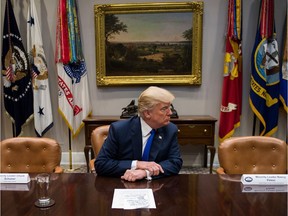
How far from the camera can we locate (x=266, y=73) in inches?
134

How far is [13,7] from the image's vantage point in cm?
373

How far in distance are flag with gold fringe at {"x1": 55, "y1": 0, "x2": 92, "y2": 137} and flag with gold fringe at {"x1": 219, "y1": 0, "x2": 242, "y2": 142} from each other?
194 cm

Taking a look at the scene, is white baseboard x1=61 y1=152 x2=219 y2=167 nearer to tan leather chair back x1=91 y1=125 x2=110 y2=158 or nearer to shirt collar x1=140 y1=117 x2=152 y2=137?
tan leather chair back x1=91 y1=125 x2=110 y2=158

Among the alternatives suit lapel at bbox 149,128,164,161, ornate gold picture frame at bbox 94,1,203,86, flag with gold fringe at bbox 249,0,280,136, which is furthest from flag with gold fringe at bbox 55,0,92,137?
flag with gold fringe at bbox 249,0,280,136

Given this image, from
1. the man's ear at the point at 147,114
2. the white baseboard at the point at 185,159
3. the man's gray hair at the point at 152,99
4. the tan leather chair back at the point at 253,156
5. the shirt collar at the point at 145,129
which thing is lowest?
the white baseboard at the point at 185,159

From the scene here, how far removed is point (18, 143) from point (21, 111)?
186 cm

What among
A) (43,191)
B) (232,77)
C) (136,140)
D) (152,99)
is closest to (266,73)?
(232,77)

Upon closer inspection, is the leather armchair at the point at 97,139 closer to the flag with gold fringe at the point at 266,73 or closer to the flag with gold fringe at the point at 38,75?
the flag with gold fringe at the point at 38,75

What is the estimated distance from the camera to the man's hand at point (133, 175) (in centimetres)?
142

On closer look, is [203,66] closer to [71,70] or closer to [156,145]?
[71,70]

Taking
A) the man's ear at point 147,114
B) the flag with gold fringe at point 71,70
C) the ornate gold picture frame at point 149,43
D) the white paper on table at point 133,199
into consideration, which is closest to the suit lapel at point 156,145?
the man's ear at point 147,114

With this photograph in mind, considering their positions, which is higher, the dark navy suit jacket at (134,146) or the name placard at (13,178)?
the dark navy suit jacket at (134,146)

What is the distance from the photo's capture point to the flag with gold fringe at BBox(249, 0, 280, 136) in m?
3.35

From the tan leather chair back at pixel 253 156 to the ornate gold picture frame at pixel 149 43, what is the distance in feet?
6.30
